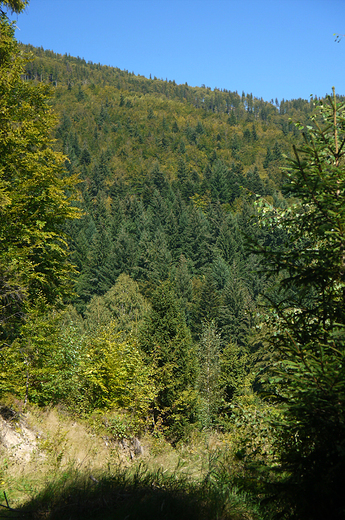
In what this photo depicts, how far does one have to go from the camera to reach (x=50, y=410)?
34.8 feet

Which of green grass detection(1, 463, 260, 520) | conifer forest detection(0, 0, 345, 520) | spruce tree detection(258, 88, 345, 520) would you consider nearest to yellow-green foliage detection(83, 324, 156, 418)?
conifer forest detection(0, 0, 345, 520)

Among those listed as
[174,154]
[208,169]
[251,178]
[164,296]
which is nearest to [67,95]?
[174,154]

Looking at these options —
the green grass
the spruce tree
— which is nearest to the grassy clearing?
the green grass

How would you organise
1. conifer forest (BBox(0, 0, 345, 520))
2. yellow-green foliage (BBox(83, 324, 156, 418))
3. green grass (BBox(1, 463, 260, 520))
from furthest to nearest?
yellow-green foliage (BBox(83, 324, 156, 418))
green grass (BBox(1, 463, 260, 520))
conifer forest (BBox(0, 0, 345, 520))

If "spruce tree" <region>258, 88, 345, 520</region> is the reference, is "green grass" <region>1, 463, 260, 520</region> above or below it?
below

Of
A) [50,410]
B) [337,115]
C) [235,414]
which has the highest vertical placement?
[337,115]

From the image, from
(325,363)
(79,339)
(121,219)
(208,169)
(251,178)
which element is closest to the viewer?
(325,363)

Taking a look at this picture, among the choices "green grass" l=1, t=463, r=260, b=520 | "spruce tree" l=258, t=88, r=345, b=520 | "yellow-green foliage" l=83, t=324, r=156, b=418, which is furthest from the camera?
"yellow-green foliage" l=83, t=324, r=156, b=418

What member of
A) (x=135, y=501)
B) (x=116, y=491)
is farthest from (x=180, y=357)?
(x=135, y=501)

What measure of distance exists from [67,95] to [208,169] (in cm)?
9718

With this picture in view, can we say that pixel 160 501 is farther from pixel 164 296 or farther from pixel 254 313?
pixel 164 296

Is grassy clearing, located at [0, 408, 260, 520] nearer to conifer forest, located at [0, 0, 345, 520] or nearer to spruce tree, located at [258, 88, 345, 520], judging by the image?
conifer forest, located at [0, 0, 345, 520]

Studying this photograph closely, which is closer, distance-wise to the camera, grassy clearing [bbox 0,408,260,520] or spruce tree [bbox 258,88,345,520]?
spruce tree [bbox 258,88,345,520]

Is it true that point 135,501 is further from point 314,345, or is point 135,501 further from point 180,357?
point 180,357
